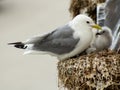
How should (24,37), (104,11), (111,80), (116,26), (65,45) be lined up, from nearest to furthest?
(111,80)
(65,45)
(116,26)
(104,11)
(24,37)

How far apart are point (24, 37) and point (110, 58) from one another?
1.47 meters

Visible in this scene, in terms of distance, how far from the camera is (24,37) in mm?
3111

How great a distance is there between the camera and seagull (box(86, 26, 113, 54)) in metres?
1.92

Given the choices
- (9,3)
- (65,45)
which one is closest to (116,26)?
(65,45)

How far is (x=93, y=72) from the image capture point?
174 cm

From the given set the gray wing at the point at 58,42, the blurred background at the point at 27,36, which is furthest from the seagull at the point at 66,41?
the blurred background at the point at 27,36

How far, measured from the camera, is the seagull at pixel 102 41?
1.92 metres

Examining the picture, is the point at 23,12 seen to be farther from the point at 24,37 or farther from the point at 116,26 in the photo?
the point at 116,26

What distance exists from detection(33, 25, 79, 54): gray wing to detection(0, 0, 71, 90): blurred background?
3.36 ft

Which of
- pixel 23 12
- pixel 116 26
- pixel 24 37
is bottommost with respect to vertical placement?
pixel 116 26

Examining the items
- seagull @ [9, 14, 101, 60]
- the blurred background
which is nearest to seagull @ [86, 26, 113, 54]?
seagull @ [9, 14, 101, 60]

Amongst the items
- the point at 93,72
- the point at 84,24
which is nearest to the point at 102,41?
the point at 84,24

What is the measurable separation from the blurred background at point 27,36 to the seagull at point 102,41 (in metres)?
0.98

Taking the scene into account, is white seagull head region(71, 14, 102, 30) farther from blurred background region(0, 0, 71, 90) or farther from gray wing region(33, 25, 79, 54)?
blurred background region(0, 0, 71, 90)
